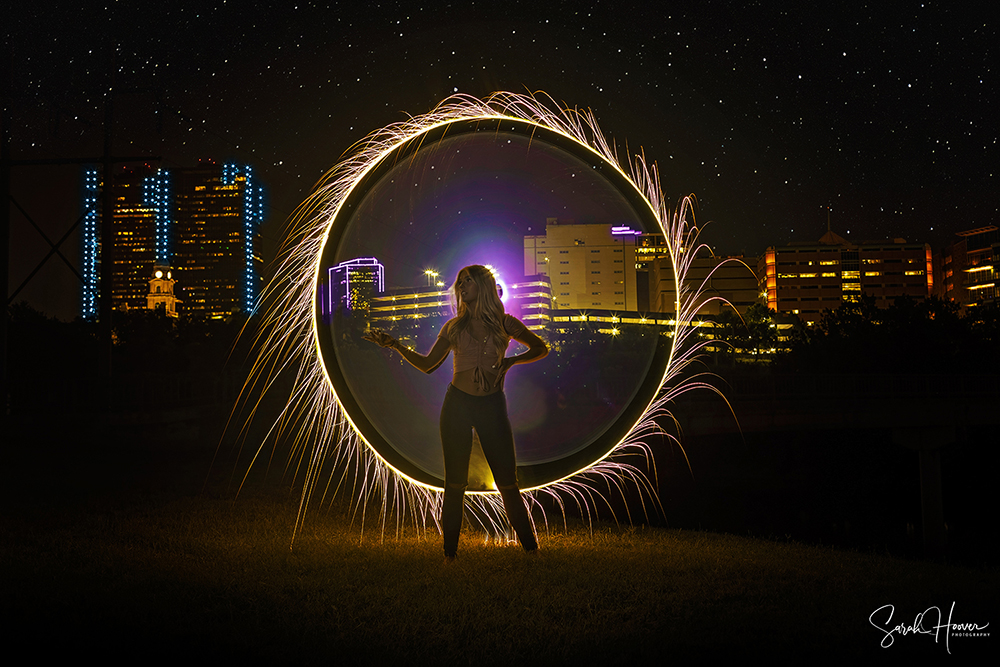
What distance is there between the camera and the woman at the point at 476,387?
6402 mm

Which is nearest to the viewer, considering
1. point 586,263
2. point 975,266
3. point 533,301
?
point 586,263

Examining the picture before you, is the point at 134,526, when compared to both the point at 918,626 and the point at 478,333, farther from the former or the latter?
the point at 918,626

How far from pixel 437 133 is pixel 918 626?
5.18 metres

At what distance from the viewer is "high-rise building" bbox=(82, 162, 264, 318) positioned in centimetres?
2353

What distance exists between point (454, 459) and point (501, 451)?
0.39 m

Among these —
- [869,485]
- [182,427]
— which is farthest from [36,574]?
[869,485]

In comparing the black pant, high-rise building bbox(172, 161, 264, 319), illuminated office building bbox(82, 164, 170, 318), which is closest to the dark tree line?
high-rise building bbox(172, 161, 264, 319)

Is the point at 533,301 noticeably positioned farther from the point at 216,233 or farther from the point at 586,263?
the point at 216,233

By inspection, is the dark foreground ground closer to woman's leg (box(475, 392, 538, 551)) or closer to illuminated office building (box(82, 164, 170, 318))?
woman's leg (box(475, 392, 538, 551))

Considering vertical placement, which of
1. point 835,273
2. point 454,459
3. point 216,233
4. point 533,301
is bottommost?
point 454,459

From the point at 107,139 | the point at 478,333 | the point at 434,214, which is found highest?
the point at 107,139

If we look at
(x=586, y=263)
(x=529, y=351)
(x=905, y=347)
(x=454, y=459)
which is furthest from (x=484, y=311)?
(x=905, y=347)

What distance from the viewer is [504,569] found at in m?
6.01

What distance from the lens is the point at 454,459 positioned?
6.43 metres
